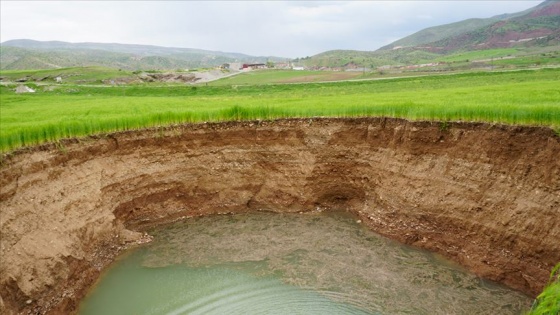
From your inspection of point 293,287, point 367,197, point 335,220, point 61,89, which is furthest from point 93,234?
point 61,89

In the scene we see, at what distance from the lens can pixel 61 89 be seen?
37.0 metres

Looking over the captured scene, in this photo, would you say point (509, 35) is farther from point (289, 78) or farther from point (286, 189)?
point (286, 189)

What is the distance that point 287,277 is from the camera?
35.3 feet

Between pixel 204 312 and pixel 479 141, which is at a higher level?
pixel 479 141

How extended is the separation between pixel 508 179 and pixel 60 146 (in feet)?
39.5

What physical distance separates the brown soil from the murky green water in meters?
0.71

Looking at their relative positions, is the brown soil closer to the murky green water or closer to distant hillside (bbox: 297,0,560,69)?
the murky green water

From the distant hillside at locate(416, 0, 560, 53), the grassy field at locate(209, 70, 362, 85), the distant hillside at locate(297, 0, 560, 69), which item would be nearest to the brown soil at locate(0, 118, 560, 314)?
the grassy field at locate(209, 70, 362, 85)

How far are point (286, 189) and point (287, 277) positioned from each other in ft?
14.8

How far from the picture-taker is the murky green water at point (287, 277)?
9.48 m

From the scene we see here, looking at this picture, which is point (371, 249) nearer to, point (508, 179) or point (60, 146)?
point (508, 179)

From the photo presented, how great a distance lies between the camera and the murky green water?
31.1 feet

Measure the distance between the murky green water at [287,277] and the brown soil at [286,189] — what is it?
714 mm

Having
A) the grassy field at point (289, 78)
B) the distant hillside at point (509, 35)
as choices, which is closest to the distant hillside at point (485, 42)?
the distant hillside at point (509, 35)
